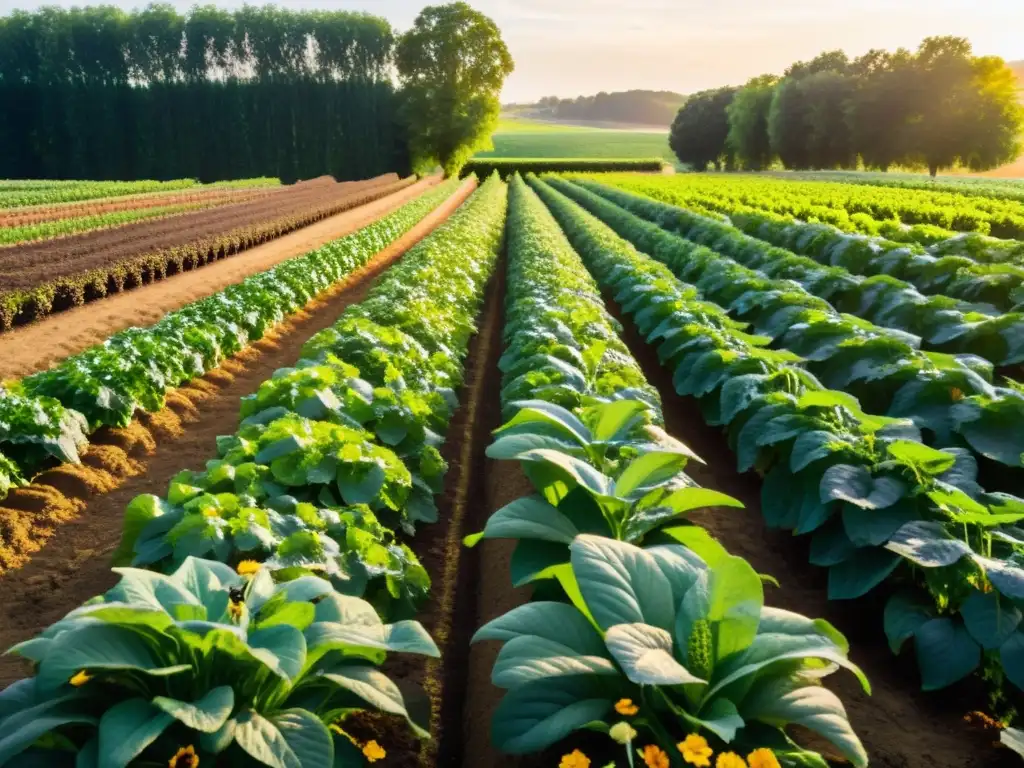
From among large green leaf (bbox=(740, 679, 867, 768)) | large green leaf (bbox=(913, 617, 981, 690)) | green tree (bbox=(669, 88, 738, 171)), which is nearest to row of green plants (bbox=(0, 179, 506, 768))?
large green leaf (bbox=(740, 679, 867, 768))

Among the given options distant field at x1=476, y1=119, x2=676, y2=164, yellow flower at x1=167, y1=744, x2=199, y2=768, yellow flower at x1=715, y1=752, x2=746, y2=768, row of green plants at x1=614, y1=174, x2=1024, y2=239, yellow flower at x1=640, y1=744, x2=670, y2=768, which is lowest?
yellow flower at x1=167, y1=744, x2=199, y2=768

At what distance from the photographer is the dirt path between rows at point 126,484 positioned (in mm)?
4027

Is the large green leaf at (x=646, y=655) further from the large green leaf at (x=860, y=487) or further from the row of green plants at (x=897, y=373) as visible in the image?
the row of green plants at (x=897, y=373)

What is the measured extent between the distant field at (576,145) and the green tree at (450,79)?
28776 mm

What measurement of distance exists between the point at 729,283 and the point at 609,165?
67.0 meters

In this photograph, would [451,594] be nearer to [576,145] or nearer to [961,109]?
[961,109]

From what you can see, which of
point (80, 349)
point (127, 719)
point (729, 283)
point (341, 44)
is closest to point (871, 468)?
point (127, 719)

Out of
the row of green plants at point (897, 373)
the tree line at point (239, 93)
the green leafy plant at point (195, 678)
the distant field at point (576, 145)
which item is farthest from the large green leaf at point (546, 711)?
the distant field at point (576, 145)

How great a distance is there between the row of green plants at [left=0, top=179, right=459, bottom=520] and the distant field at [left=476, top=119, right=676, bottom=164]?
84.2 meters

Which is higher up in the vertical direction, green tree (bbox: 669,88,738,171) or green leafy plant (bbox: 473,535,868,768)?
green tree (bbox: 669,88,738,171)

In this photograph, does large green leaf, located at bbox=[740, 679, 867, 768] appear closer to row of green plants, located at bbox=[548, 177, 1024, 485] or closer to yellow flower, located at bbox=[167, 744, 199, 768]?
yellow flower, located at bbox=[167, 744, 199, 768]

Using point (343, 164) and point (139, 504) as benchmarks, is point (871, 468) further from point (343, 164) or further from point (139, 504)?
point (343, 164)

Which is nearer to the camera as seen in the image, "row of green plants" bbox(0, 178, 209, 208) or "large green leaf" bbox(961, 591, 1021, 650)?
"large green leaf" bbox(961, 591, 1021, 650)

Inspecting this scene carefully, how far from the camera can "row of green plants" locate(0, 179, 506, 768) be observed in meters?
1.92
